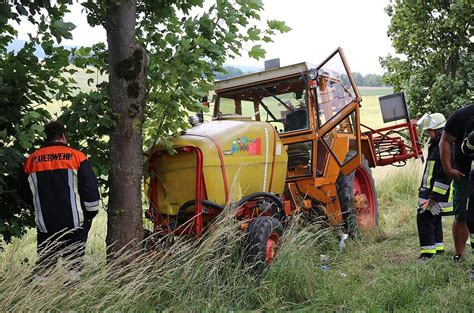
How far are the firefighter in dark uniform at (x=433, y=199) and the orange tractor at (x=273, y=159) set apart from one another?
86 cm

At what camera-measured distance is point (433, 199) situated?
5.86 m

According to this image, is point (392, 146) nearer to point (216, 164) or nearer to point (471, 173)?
point (471, 173)

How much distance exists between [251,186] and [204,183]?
0.74m

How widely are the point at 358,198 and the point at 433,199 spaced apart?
180 centimetres

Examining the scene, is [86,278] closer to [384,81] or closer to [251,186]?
[251,186]

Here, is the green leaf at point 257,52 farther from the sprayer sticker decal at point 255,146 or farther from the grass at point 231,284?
the grass at point 231,284

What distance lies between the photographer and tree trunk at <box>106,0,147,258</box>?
4.27m

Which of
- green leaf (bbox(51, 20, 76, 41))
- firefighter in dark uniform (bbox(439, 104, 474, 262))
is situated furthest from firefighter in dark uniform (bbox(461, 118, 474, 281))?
green leaf (bbox(51, 20, 76, 41))

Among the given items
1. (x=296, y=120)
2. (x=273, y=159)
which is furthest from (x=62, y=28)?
(x=296, y=120)

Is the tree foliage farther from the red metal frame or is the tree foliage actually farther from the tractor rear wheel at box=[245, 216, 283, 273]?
the tractor rear wheel at box=[245, 216, 283, 273]

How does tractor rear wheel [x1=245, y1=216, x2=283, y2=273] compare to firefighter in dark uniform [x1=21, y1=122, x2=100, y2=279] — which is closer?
firefighter in dark uniform [x1=21, y1=122, x2=100, y2=279]

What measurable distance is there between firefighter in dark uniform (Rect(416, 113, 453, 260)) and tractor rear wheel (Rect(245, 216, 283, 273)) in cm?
181

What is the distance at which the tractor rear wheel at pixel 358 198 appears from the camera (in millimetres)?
6887

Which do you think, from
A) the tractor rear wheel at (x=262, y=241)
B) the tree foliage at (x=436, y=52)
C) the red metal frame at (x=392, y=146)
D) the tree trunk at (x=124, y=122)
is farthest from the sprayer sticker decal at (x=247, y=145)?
the tree foliage at (x=436, y=52)
